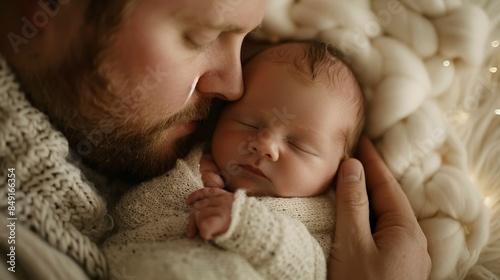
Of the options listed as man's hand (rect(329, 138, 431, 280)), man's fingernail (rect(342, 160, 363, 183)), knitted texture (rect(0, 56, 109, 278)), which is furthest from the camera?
man's fingernail (rect(342, 160, 363, 183))

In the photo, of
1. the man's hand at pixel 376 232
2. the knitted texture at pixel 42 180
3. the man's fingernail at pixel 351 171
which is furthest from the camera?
the man's fingernail at pixel 351 171

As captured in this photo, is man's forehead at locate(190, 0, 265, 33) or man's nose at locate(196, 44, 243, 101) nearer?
man's forehead at locate(190, 0, 265, 33)

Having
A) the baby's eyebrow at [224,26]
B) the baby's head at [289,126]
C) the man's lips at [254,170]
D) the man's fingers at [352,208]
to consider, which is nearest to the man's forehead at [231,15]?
the baby's eyebrow at [224,26]

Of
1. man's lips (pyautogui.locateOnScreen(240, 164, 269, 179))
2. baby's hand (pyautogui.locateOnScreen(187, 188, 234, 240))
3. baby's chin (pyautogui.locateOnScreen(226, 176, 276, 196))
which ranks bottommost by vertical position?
baby's chin (pyautogui.locateOnScreen(226, 176, 276, 196))

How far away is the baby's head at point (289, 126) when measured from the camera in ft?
3.28

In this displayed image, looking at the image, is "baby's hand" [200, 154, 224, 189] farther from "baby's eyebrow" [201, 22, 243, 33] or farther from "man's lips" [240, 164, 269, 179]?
"baby's eyebrow" [201, 22, 243, 33]

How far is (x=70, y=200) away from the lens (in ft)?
2.76

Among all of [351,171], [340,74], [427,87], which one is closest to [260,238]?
[351,171]

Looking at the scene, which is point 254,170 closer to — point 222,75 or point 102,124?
point 222,75

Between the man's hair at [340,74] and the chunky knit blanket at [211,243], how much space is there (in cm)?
21

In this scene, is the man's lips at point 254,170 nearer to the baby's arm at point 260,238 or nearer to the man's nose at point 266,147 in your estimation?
the man's nose at point 266,147

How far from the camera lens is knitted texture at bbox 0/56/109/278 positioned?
78 centimetres
